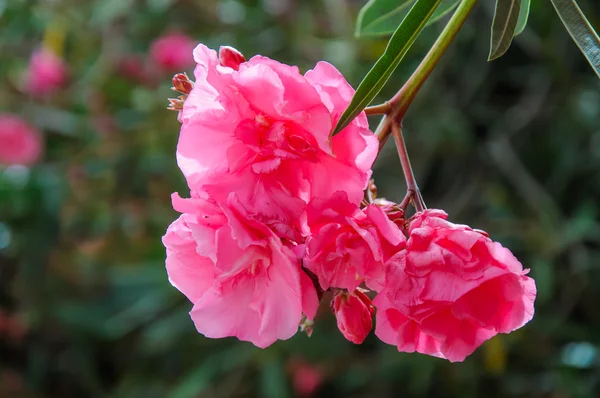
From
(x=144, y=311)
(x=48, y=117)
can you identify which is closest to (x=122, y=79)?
(x=48, y=117)

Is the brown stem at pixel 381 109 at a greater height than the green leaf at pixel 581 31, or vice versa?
the green leaf at pixel 581 31

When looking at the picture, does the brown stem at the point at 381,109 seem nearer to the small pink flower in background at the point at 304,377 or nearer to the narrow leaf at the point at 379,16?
the narrow leaf at the point at 379,16

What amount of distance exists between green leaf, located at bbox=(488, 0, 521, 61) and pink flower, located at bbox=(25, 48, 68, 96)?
2.26 m

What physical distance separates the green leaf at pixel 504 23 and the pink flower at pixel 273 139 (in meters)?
0.14

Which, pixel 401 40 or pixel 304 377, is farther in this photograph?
pixel 304 377

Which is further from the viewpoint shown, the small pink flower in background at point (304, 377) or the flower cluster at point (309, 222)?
the small pink flower in background at point (304, 377)

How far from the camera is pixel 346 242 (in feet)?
1.96

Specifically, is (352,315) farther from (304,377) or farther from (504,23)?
(304,377)

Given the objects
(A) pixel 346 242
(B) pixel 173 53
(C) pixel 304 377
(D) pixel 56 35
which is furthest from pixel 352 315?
(D) pixel 56 35

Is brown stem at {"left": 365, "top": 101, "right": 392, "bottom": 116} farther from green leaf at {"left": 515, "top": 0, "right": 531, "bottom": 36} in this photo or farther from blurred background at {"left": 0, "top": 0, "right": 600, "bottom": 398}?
blurred background at {"left": 0, "top": 0, "right": 600, "bottom": 398}

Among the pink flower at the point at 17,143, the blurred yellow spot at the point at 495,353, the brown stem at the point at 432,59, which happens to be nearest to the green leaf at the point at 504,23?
the brown stem at the point at 432,59

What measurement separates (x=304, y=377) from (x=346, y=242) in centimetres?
198

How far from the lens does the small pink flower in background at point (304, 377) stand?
2.47m

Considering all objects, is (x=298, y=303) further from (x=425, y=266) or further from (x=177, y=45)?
(x=177, y=45)
